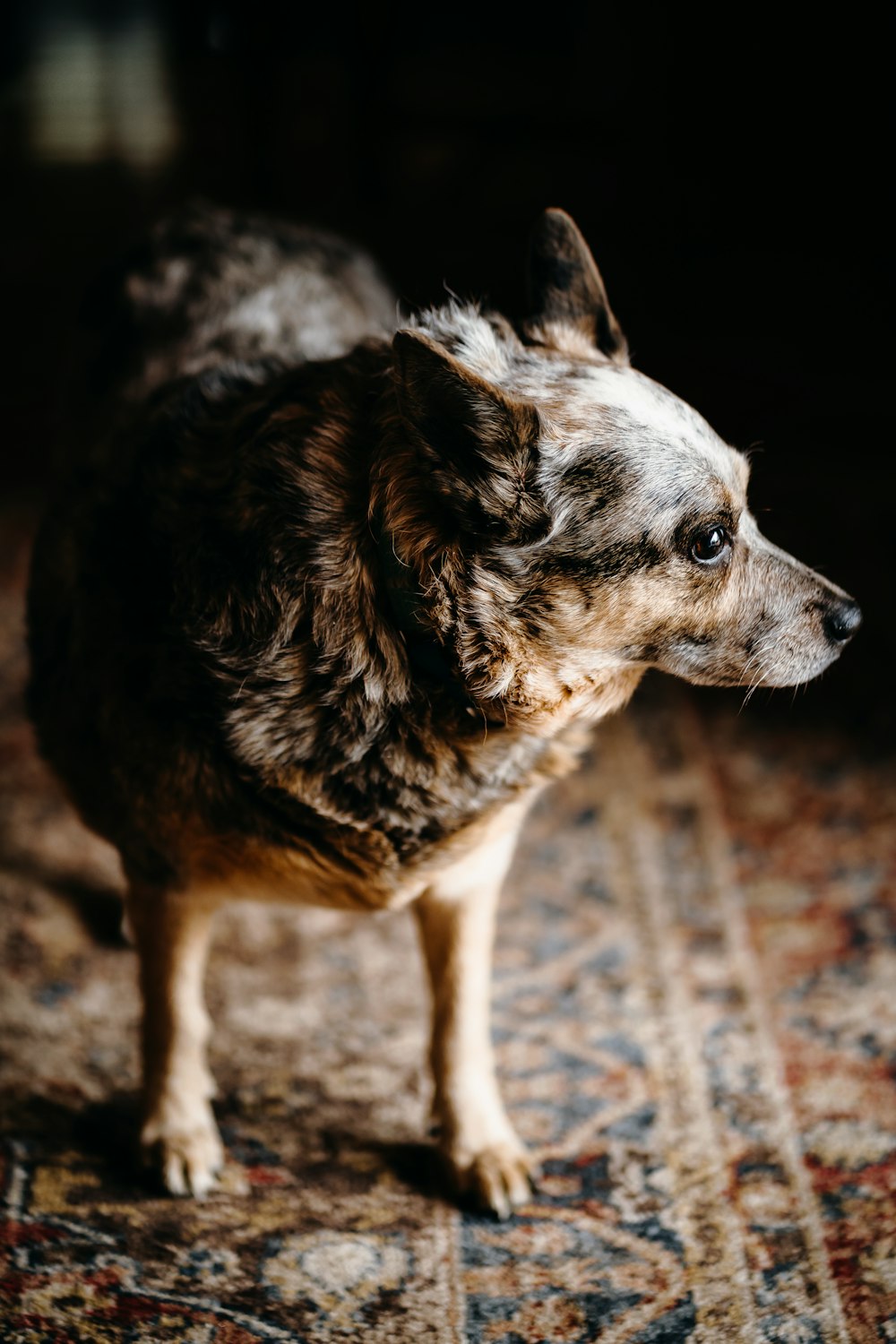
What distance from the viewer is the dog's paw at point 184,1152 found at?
5.53 ft

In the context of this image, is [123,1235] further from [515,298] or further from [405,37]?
[405,37]

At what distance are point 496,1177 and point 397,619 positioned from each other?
0.81 meters

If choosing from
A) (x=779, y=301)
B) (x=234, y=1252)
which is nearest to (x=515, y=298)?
Answer: (x=779, y=301)

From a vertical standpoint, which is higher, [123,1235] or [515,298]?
[515,298]

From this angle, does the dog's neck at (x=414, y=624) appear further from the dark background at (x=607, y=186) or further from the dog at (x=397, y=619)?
the dark background at (x=607, y=186)

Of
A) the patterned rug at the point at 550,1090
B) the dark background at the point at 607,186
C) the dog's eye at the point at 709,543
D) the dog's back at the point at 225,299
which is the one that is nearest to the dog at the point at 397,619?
the dog's eye at the point at 709,543

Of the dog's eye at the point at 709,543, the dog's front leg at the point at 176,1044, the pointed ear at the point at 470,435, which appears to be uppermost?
the pointed ear at the point at 470,435

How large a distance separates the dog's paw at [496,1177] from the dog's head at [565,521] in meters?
0.69

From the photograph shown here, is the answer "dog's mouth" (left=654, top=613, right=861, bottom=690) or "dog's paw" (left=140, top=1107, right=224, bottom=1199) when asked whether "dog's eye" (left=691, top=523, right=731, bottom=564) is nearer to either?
"dog's mouth" (left=654, top=613, right=861, bottom=690)

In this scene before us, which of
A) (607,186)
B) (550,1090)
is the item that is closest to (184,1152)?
(550,1090)

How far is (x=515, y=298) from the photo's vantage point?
387 centimetres

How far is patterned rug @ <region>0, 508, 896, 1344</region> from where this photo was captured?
1537 millimetres

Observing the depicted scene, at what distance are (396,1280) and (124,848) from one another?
0.65 metres

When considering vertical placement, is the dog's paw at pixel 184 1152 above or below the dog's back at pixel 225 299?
below
